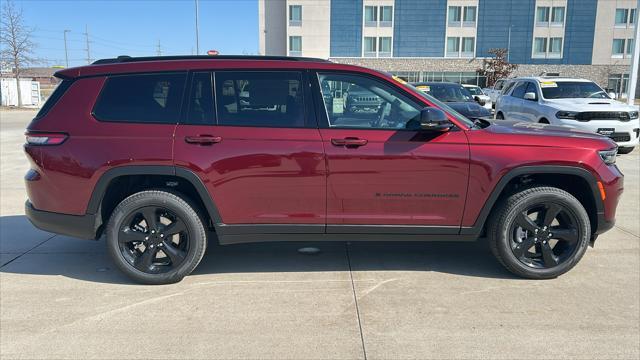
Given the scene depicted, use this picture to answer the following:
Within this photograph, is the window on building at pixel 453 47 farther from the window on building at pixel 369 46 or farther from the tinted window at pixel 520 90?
the tinted window at pixel 520 90

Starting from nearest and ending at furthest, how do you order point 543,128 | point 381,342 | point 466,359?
point 466,359 < point 381,342 < point 543,128

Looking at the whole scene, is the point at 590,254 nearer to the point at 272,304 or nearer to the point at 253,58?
the point at 272,304

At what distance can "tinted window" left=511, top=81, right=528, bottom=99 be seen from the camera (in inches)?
512

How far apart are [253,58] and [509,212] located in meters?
2.53

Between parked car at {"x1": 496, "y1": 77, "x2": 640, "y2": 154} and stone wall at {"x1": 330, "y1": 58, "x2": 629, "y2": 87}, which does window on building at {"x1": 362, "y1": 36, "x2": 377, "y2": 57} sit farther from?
parked car at {"x1": 496, "y1": 77, "x2": 640, "y2": 154}

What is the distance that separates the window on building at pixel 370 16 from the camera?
191 feet

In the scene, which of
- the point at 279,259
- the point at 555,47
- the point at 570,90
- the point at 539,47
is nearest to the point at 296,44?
the point at 539,47

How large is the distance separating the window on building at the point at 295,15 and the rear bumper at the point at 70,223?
57536 mm

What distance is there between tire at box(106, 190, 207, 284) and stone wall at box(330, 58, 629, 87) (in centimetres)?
5488

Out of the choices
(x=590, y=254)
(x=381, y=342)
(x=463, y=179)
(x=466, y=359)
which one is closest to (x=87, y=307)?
(x=381, y=342)

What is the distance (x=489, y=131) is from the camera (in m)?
4.22

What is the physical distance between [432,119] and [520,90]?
10445 millimetres

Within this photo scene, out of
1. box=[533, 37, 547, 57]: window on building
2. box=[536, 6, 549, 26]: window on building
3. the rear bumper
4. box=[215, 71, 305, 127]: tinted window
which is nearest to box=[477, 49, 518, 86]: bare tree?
box=[533, 37, 547, 57]: window on building

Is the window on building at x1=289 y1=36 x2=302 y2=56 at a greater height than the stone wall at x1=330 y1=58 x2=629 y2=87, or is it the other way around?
the window on building at x1=289 y1=36 x2=302 y2=56
